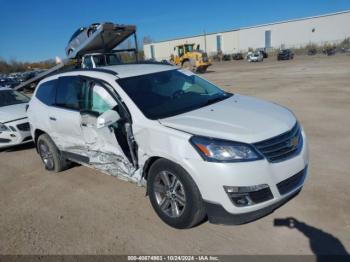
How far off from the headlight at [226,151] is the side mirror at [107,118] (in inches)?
46.6

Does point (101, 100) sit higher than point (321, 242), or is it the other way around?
point (101, 100)

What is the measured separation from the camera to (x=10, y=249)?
134 inches

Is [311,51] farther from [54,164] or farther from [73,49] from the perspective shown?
[54,164]

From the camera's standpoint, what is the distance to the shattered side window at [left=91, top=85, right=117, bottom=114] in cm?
405

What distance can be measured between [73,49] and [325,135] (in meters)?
11.9

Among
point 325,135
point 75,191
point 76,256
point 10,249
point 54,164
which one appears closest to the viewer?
point 76,256

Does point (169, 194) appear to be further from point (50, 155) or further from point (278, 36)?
point (278, 36)

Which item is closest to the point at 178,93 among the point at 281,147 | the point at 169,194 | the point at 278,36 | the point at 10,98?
the point at 169,194

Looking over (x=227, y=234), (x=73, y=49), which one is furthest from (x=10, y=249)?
(x=73, y=49)

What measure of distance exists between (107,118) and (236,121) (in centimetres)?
146

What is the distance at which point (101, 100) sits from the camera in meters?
4.18

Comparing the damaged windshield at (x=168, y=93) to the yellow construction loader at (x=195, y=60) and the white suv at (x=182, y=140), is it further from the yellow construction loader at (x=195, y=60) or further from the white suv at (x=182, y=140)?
the yellow construction loader at (x=195, y=60)

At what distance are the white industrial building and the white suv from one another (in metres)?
80.2

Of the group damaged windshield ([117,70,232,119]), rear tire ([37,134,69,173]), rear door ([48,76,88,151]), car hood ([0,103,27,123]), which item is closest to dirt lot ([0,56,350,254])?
rear tire ([37,134,69,173])
